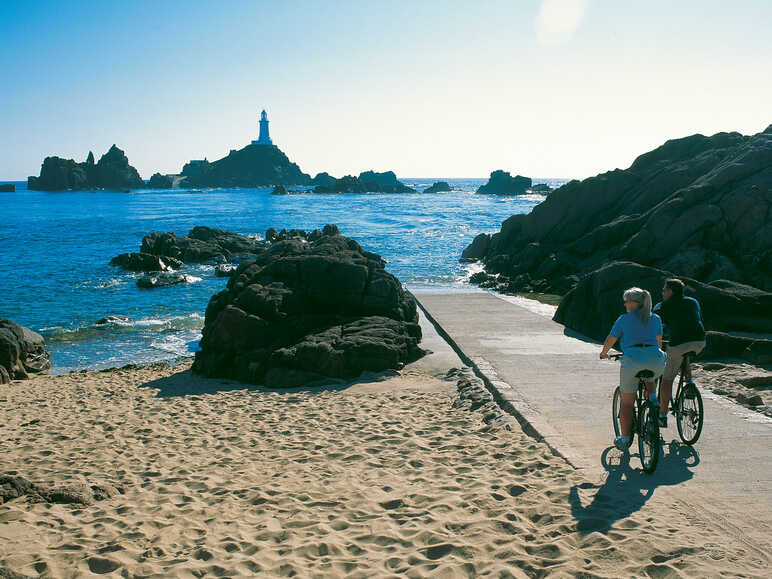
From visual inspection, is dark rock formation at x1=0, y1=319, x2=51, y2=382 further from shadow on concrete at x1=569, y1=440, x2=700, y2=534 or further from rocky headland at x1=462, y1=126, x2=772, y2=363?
shadow on concrete at x1=569, y1=440, x2=700, y2=534

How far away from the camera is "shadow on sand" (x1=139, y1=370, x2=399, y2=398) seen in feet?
36.9

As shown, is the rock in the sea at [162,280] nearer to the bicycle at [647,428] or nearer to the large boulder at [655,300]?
the large boulder at [655,300]

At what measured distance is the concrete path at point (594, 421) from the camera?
18.3 ft

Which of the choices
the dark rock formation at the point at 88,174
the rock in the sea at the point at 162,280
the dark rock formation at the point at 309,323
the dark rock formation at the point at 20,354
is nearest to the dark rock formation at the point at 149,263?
the rock in the sea at the point at 162,280

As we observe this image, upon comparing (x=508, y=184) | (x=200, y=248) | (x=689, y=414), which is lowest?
(x=689, y=414)

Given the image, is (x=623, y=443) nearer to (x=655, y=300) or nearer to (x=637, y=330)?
(x=637, y=330)

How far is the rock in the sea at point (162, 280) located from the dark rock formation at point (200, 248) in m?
6.75

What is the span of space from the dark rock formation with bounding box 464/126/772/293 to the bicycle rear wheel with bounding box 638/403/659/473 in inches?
604

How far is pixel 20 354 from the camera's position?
49.8ft

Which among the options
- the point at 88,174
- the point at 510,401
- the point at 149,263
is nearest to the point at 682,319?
the point at 510,401

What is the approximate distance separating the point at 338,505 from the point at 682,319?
440 centimetres

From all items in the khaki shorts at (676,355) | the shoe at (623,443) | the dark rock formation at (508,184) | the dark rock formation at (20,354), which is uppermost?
the dark rock formation at (508,184)

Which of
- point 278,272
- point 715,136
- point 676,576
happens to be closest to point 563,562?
point 676,576

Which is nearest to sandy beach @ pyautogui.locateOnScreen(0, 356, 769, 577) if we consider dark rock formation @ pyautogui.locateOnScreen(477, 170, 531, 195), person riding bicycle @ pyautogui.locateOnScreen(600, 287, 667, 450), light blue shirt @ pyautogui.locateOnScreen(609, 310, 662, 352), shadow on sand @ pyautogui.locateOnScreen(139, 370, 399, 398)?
person riding bicycle @ pyautogui.locateOnScreen(600, 287, 667, 450)
